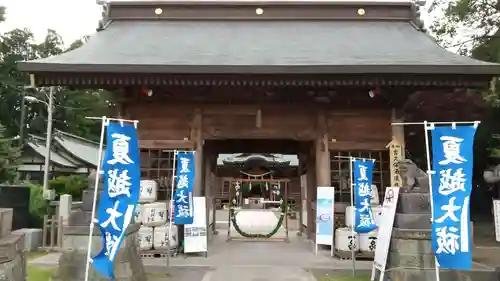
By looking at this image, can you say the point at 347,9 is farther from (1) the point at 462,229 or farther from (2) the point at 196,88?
(1) the point at 462,229

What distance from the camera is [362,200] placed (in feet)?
26.8

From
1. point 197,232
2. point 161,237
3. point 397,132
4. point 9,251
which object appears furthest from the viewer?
point 397,132

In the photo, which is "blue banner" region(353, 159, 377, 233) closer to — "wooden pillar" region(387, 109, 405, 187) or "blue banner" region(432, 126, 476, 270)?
"wooden pillar" region(387, 109, 405, 187)

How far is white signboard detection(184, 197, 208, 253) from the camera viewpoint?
10.0m

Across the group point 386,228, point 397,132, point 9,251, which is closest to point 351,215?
point 397,132

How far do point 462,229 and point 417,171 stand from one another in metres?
1.51

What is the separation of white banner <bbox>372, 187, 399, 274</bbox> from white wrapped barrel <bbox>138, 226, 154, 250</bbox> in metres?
5.25

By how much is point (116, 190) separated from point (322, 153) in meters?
5.97

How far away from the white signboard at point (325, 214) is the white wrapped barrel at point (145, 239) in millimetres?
3966

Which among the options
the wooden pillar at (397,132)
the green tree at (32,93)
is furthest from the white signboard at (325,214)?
the green tree at (32,93)

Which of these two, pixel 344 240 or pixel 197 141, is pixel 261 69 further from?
pixel 344 240

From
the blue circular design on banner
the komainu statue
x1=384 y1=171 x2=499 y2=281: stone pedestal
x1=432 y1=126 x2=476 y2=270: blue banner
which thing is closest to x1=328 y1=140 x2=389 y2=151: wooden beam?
the blue circular design on banner

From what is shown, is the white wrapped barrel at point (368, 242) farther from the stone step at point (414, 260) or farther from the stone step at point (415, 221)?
the stone step at point (415, 221)

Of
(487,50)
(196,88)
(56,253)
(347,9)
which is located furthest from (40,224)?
(487,50)
